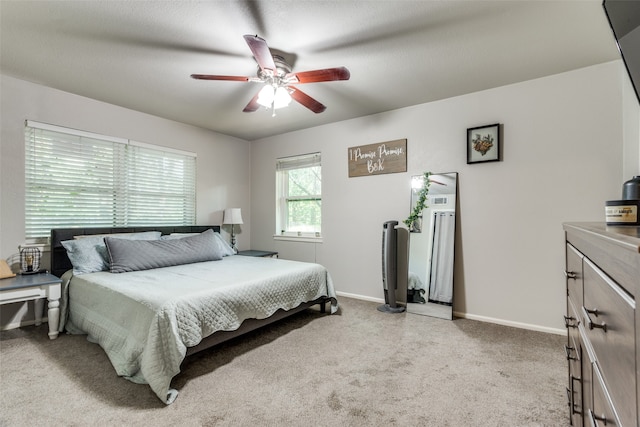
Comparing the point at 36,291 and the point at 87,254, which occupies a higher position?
the point at 87,254

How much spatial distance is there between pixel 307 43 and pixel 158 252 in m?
2.50

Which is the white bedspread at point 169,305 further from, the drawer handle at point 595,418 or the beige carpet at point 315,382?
the drawer handle at point 595,418

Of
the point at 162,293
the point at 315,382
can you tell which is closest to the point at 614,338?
the point at 315,382

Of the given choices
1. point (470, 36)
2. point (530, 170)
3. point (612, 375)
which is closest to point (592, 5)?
point (470, 36)

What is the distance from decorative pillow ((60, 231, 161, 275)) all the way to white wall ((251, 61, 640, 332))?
2.83 m

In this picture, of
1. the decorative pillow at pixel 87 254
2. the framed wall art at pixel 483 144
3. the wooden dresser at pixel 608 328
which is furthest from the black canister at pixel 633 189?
the decorative pillow at pixel 87 254

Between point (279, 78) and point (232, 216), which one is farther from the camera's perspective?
point (232, 216)

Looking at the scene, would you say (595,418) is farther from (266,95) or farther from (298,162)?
(298,162)

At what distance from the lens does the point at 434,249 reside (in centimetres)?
335

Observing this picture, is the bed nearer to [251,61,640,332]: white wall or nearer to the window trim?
the window trim

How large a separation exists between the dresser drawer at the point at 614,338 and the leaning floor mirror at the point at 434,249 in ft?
7.95

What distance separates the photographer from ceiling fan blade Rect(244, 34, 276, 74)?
1765 millimetres

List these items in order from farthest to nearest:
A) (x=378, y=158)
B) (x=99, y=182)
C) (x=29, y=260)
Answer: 1. (x=378, y=158)
2. (x=99, y=182)
3. (x=29, y=260)

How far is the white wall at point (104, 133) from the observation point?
2.88 metres
